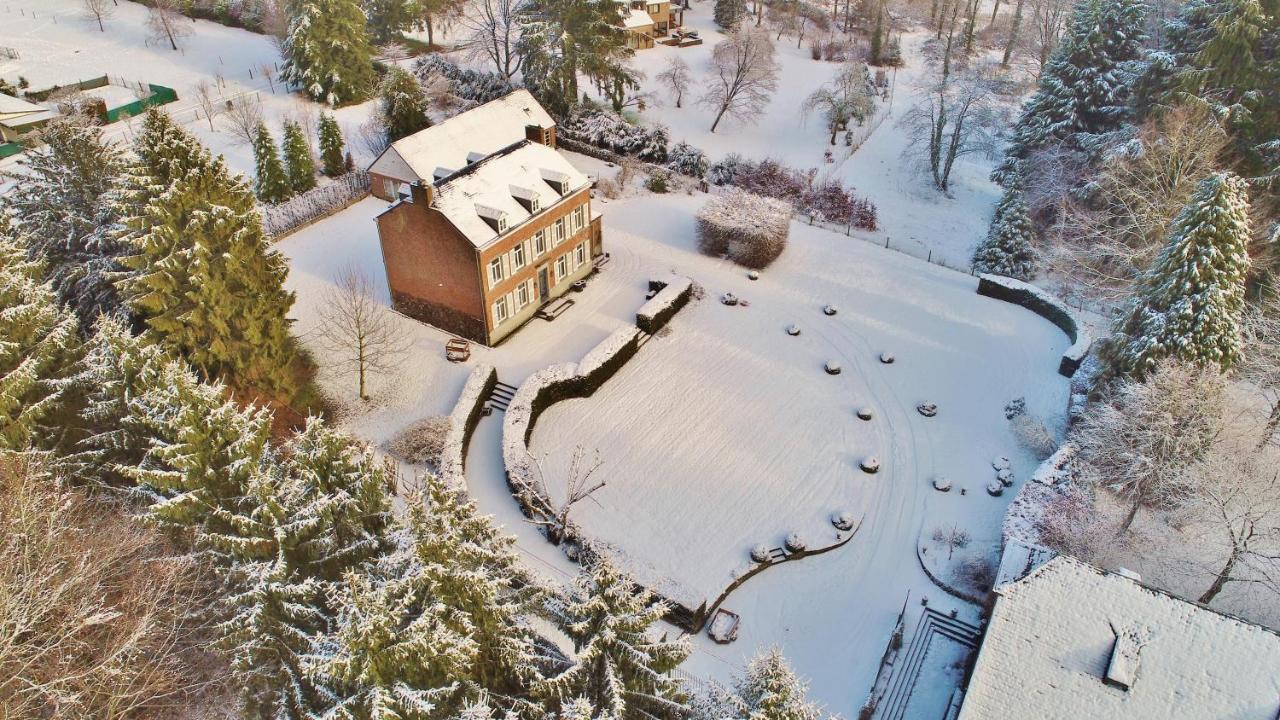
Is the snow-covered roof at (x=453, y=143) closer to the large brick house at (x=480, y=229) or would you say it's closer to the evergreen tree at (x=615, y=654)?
the large brick house at (x=480, y=229)

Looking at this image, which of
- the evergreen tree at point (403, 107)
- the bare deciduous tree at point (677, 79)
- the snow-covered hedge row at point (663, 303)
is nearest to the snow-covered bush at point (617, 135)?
the bare deciduous tree at point (677, 79)

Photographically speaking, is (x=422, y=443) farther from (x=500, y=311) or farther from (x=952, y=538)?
(x=952, y=538)

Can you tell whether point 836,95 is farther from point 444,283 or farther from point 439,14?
point 444,283

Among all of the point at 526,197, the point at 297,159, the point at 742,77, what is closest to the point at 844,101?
the point at 742,77

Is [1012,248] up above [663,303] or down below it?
below

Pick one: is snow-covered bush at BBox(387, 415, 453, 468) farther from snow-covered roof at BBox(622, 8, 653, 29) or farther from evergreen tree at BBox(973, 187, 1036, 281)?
snow-covered roof at BBox(622, 8, 653, 29)

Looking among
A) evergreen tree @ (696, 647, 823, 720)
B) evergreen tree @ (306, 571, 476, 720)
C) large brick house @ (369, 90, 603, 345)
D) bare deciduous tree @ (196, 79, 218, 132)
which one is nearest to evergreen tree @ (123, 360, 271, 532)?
evergreen tree @ (306, 571, 476, 720)

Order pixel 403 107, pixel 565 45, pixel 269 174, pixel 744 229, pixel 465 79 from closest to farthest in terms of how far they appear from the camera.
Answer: pixel 744 229
pixel 269 174
pixel 403 107
pixel 565 45
pixel 465 79
